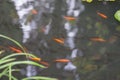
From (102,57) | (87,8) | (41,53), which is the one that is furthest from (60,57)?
(87,8)

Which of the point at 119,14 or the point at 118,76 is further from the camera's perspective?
the point at 119,14

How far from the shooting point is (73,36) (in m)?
2.73

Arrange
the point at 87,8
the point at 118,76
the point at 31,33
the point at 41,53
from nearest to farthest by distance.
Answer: the point at 118,76 < the point at 41,53 < the point at 31,33 < the point at 87,8

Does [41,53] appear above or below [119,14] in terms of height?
below

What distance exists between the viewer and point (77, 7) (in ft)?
10.0

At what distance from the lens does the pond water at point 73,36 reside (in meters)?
2.40

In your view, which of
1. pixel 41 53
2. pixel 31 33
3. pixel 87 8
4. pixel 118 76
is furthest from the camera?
pixel 87 8

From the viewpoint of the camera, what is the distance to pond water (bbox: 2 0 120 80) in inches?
94.7

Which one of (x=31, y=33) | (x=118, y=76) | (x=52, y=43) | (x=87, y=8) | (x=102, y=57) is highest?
(x=87, y=8)

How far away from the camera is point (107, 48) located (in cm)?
261

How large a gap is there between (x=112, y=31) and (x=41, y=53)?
71cm

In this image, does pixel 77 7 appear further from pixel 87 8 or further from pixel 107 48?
pixel 107 48

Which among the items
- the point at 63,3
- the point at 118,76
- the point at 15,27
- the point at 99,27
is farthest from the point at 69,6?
the point at 118,76

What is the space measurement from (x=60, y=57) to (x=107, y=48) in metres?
0.43
